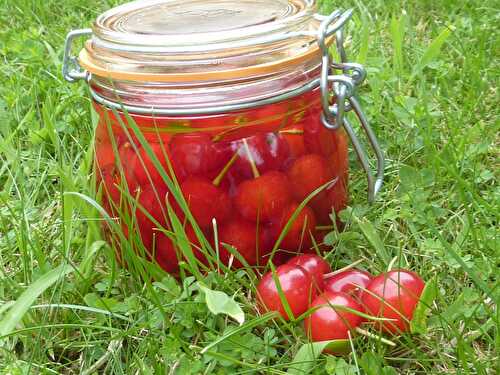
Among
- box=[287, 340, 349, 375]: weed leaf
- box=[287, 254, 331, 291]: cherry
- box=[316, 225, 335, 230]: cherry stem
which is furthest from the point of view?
box=[316, 225, 335, 230]: cherry stem

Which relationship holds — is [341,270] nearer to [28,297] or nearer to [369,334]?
[369,334]

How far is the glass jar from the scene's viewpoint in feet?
3.01

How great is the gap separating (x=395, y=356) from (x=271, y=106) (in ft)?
1.16

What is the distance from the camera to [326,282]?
3.03ft

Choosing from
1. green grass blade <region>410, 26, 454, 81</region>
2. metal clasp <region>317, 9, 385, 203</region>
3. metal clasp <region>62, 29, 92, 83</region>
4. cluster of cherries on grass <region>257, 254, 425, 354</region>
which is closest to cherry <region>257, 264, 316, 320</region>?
cluster of cherries on grass <region>257, 254, 425, 354</region>

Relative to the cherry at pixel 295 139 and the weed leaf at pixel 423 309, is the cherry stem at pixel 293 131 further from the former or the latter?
the weed leaf at pixel 423 309

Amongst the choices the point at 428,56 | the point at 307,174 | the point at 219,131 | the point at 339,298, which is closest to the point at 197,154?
the point at 219,131

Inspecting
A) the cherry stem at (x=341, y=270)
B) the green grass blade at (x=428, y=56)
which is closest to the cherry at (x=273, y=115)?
the cherry stem at (x=341, y=270)

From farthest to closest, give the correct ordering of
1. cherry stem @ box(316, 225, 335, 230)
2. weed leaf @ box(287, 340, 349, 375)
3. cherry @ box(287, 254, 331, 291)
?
cherry stem @ box(316, 225, 335, 230), cherry @ box(287, 254, 331, 291), weed leaf @ box(287, 340, 349, 375)

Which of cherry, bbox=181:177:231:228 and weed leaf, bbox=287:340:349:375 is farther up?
cherry, bbox=181:177:231:228

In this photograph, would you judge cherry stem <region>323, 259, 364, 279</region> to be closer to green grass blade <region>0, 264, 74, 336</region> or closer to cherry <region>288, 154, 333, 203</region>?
cherry <region>288, 154, 333, 203</region>

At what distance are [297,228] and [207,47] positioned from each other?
28cm

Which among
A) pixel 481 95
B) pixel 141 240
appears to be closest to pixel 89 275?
pixel 141 240

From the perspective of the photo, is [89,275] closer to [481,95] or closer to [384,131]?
[384,131]
